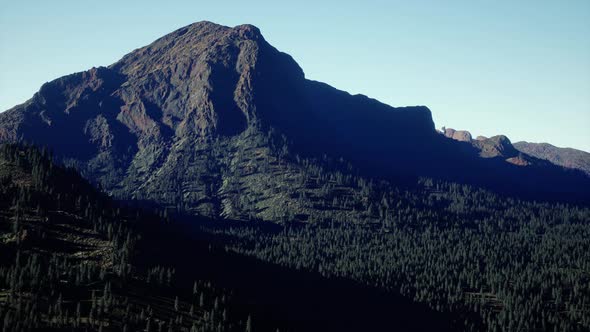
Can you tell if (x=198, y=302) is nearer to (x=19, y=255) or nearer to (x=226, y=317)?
(x=226, y=317)

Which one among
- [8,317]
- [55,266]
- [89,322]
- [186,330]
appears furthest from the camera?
[55,266]

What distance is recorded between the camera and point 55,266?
18850 cm

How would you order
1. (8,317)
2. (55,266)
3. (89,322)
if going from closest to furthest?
(8,317) → (89,322) → (55,266)

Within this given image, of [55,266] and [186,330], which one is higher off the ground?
[55,266]

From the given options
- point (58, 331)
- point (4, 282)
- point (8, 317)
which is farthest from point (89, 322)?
point (4, 282)

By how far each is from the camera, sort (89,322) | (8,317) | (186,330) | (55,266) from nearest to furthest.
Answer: (8,317) → (89,322) → (186,330) → (55,266)

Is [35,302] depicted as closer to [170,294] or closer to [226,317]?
[170,294]

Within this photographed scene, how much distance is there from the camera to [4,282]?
571 feet

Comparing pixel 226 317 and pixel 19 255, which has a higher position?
pixel 19 255

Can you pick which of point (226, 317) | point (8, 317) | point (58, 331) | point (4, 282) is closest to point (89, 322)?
point (58, 331)

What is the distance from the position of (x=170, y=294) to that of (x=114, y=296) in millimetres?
23987

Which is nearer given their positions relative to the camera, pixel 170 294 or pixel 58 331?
pixel 58 331

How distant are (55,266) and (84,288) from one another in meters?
15.0

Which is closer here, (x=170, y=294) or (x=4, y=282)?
(x=4, y=282)
